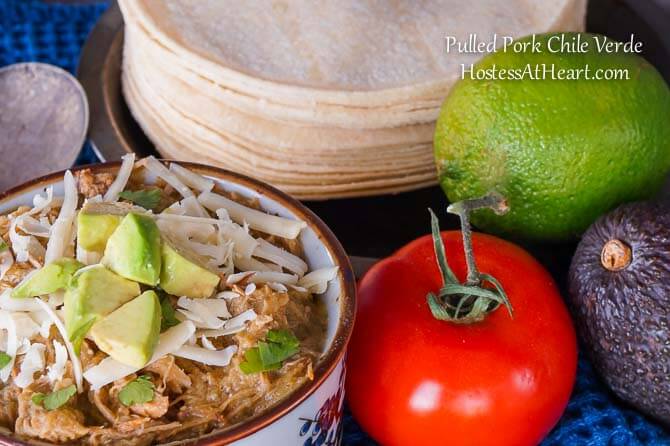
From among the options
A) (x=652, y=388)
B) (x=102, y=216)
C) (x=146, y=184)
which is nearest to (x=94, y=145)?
(x=146, y=184)

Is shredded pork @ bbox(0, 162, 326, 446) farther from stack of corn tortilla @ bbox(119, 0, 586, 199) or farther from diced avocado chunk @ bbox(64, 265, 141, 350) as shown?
stack of corn tortilla @ bbox(119, 0, 586, 199)

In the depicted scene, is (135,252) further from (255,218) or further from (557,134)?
(557,134)

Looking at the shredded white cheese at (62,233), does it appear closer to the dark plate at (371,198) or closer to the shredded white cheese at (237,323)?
the shredded white cheese at (237,323)

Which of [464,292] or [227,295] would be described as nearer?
[227,295]

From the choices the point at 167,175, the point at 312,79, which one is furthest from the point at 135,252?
the point at 312,79

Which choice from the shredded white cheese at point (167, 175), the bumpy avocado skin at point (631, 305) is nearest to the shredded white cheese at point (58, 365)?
the shredded white cheese at point (167, 175)

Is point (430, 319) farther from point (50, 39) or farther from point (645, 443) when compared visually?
point (50, 39)

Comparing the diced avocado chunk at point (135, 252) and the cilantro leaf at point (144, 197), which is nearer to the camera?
the diced avocado chunk at point (135, 252)
